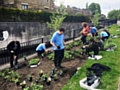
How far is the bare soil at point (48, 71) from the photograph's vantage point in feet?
18.9

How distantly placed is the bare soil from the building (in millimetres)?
→ 16928

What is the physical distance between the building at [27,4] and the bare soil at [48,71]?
16.9 m

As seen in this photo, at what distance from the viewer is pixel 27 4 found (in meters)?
27.5

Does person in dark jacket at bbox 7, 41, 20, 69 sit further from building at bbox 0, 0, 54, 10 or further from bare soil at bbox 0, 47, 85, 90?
building at bbox 0, 0, 54, 10

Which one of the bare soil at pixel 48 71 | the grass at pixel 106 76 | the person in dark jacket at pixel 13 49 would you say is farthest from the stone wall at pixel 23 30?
the grass at pixel 106 76

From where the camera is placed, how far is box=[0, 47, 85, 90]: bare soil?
18.9 feet

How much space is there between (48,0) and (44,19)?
14.6 metres

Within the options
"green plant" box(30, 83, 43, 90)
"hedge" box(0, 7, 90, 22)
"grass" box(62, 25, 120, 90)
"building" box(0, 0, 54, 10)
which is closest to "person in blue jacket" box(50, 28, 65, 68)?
"grass" box(62, 25, 120, 90)

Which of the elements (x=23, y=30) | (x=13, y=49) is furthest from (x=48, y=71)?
(x=23, y=30)

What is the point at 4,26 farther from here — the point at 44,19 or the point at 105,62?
the point at 105,62

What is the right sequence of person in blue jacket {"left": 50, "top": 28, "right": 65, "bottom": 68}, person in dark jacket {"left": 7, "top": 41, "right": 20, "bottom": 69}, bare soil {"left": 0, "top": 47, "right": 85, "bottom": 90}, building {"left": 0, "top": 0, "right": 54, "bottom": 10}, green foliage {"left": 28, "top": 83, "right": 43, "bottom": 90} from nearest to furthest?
green foliage {"left": 28, "top": 83, "right": 43, "bottom": 90} → bare soil {"left": 0, "top": 47, "right": 85, "bottom": 90} → person in blue jacket {"left": 50, "top": 28, "right": 65, "bottom": 68} → person in dark jacket {"left": 7, "top": 41, "right": 20, "bottom": 69} → building {"left": 0, "top": 0, "right": 54, "bottom": 10}

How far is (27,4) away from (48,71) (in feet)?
74.7

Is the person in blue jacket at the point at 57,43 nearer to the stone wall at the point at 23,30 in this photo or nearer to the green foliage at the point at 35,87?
the green foliage at the point at 35,87

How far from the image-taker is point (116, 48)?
10359 mm
